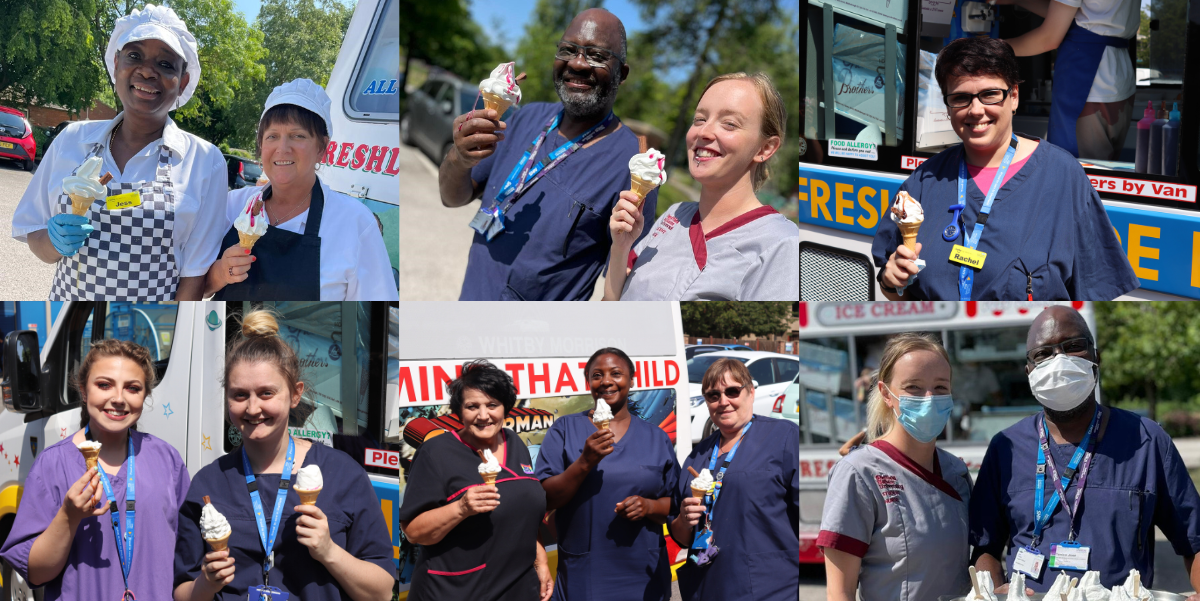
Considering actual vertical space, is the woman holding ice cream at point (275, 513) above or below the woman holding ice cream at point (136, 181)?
below

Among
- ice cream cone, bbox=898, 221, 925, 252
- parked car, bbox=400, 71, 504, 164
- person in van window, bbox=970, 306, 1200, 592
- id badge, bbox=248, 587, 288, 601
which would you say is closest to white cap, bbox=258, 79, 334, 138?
id badge, bbox=248, 587, 288, 601

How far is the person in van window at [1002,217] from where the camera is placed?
380 cm

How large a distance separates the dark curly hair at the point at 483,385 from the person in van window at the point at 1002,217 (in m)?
1.82

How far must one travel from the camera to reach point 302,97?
4.28 m

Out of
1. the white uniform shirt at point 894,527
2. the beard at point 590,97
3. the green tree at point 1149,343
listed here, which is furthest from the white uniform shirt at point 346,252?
the green tree at point 1149,343

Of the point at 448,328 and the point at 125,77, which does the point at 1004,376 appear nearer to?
the point at 448,328

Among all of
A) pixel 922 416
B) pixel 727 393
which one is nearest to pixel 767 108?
pixel 727 393

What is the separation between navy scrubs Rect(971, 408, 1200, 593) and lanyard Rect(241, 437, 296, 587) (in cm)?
296

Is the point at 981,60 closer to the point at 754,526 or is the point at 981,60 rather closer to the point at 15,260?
the point at 754,526

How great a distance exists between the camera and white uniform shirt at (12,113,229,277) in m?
4.11

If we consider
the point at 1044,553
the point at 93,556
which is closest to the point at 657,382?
the point at 1044,553

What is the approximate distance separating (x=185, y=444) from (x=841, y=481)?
295 centimetres

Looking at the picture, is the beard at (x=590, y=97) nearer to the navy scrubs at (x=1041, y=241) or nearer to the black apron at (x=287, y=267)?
the black apron at (x=287, y=267)

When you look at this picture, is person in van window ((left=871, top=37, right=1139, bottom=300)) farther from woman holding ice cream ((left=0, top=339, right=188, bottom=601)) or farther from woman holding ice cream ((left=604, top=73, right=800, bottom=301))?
woman holding ice cream ((left=0, top=339, right=188, bottom=601))
